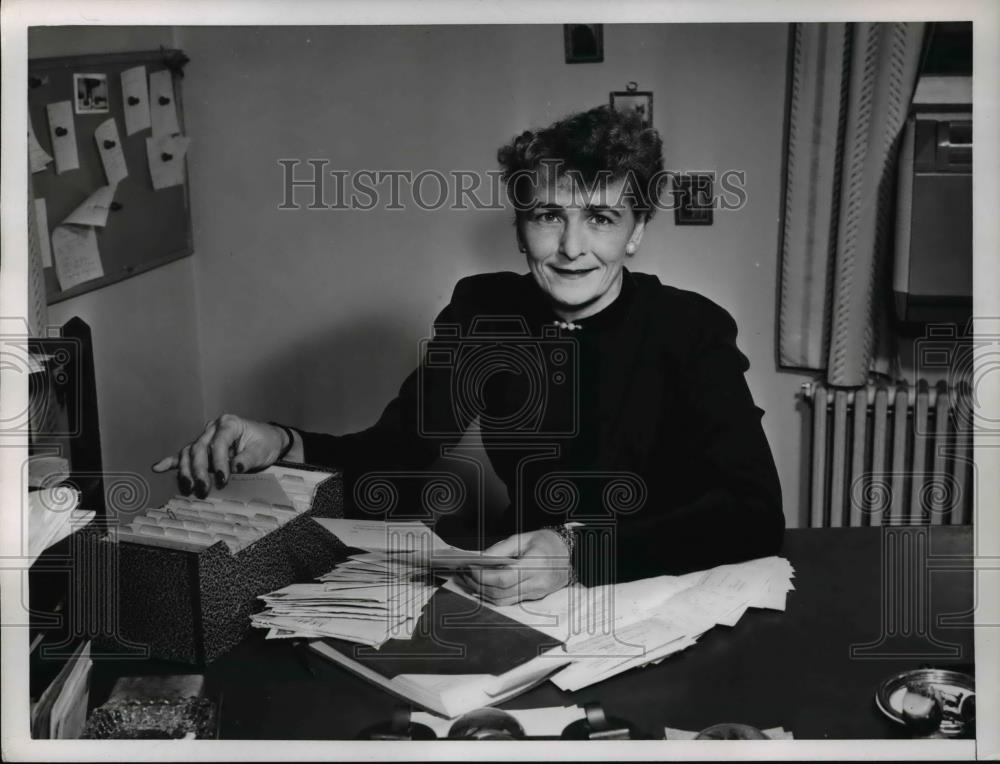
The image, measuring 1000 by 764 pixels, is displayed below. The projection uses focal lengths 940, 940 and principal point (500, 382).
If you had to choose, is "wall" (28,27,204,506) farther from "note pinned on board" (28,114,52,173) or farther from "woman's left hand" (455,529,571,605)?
"woman's left hand" (455,529,571,605)

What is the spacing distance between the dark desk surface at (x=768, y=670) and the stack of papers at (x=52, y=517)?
9.0 inches

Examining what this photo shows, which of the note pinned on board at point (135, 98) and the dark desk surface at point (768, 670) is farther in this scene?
the note pinned on board at point (135, 98)

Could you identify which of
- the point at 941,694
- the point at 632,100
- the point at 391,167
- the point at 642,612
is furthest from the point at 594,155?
the point at 941,694

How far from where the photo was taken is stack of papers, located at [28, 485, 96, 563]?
1492 millimetres

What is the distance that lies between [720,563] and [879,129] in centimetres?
73

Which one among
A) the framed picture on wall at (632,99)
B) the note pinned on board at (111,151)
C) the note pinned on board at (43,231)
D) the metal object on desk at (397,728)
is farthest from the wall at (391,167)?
the metal object on desk at (397,728)

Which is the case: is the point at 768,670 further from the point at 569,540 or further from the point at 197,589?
the point at 197,589

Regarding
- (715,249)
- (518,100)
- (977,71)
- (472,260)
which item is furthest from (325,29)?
(977,71)

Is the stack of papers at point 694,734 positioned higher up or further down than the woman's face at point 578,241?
further down

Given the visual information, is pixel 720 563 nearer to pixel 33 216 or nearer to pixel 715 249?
pixel 715 249

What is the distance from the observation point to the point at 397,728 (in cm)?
134

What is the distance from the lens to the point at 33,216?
148cm

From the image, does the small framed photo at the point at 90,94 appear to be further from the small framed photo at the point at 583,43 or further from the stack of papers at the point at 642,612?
the stack of papers at the point at 642,612

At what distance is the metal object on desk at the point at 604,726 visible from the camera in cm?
132
